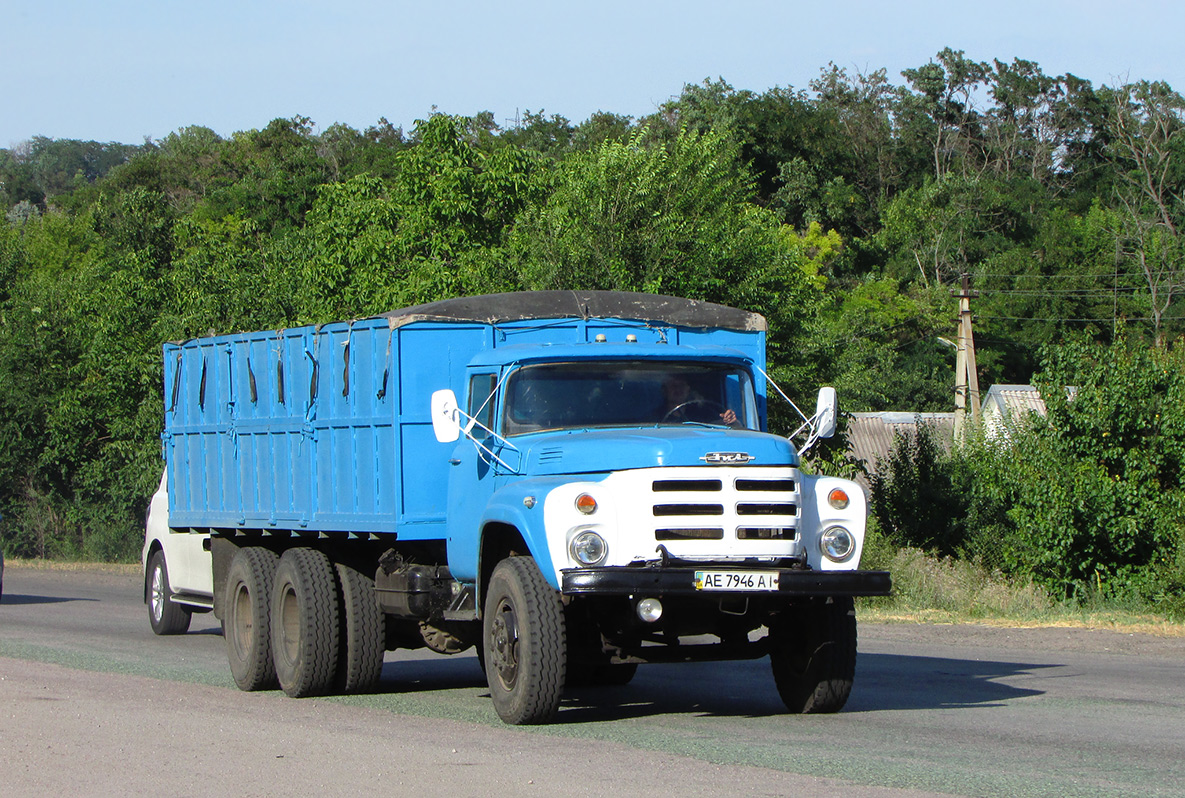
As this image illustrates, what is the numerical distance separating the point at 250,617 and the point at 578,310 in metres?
4.01

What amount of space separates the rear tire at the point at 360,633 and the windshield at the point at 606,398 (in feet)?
7.55

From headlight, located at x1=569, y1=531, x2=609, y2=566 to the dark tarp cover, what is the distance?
8.86ft

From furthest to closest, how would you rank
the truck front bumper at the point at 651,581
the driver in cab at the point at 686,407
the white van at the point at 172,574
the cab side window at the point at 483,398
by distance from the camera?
the white van at the point at 172,574 < the cab side window at the point at 483,398 < the driver in cab at the point at 686,407 < the truck front bumper at the point at 651,581

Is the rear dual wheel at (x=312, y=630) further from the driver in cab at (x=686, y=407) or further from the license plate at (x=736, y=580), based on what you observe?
the license plate at (x=736, y=580)

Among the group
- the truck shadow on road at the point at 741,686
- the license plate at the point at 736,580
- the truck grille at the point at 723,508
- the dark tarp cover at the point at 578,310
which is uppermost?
the dark tarp cover at the point at 578,310

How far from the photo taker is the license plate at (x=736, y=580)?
8.90 meters

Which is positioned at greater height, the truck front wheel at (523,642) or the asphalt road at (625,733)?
the truck front wheel at (523,642)

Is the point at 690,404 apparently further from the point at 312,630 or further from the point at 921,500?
the point at 921,500

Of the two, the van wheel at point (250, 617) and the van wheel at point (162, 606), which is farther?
the van wheel at point (162, 606)

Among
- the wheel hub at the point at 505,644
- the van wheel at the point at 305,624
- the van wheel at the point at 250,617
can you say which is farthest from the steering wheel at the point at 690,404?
the van wheel at the point at 250,617

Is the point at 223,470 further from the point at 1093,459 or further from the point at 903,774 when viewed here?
the point at 1093,459

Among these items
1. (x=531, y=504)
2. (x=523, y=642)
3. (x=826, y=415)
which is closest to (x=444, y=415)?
(x=531, y=504)

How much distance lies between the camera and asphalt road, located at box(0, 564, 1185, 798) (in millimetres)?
7559

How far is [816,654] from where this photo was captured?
9984 mm
